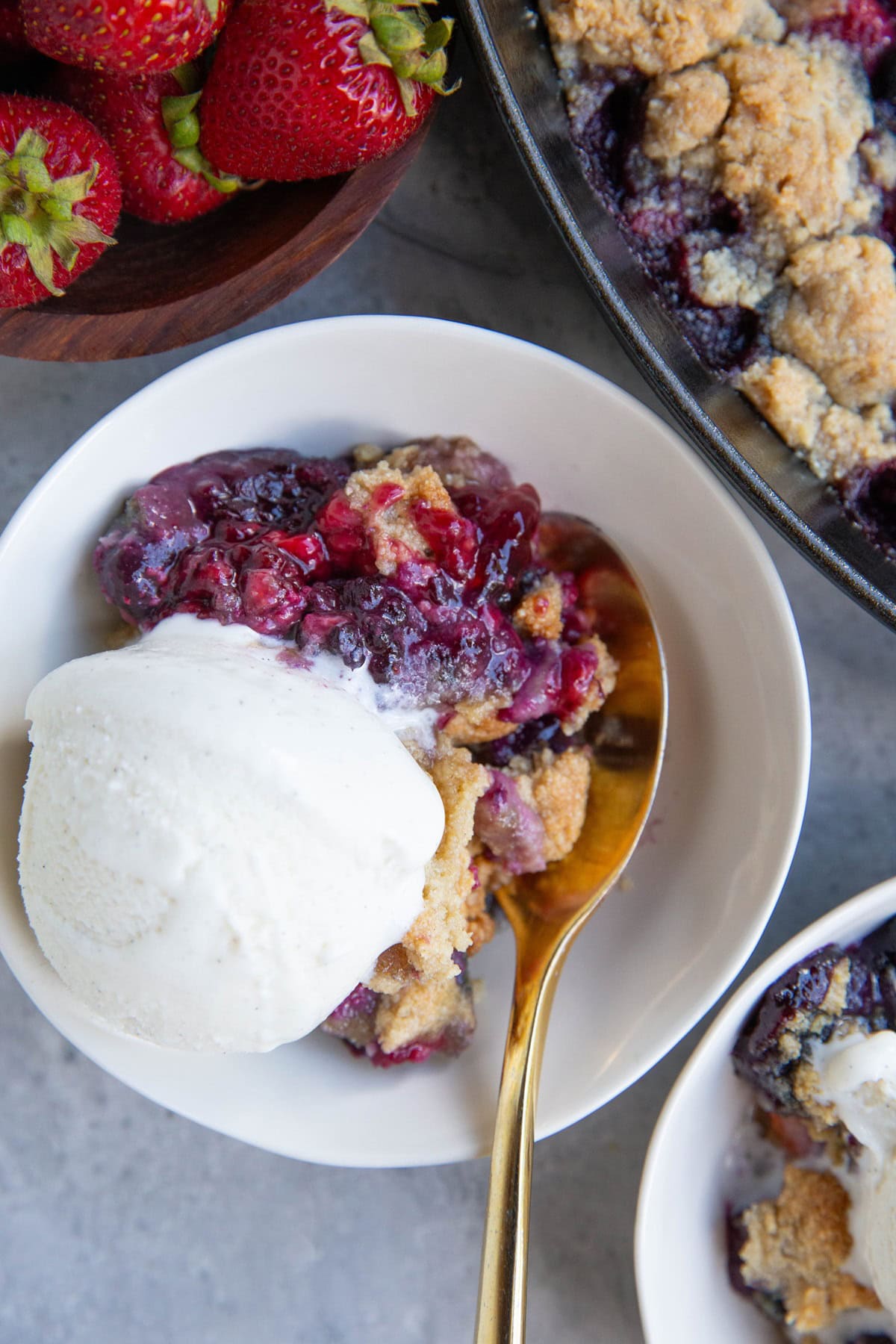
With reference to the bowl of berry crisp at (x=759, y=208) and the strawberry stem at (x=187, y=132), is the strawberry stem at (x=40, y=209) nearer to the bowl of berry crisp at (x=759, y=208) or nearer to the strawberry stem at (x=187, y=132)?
the strawberry stem at (x=187, y=132)

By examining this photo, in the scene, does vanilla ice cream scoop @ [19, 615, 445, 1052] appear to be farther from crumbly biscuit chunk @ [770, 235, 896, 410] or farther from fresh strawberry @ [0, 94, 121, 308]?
crumbly biscuit chunk @ [770, 235, 896, 410]

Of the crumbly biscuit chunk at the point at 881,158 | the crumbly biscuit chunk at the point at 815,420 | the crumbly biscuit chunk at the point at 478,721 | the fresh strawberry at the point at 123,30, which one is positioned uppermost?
the crumbly biscuit chunk at the point at 881,158

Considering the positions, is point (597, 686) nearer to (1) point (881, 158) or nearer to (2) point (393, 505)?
(2) point (393, 505)

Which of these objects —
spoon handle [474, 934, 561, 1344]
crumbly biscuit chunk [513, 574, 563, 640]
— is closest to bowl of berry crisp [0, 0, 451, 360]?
crumbly biscuit chunk [513, 574, 563, 640]

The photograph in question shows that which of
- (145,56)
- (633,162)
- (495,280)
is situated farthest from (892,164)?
(145,56)

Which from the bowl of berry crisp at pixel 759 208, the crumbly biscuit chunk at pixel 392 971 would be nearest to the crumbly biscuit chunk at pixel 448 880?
the crumbly biscuit chunk at pixel 392 971

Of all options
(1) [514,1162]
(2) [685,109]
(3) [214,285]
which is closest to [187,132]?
(3) [214,285]
